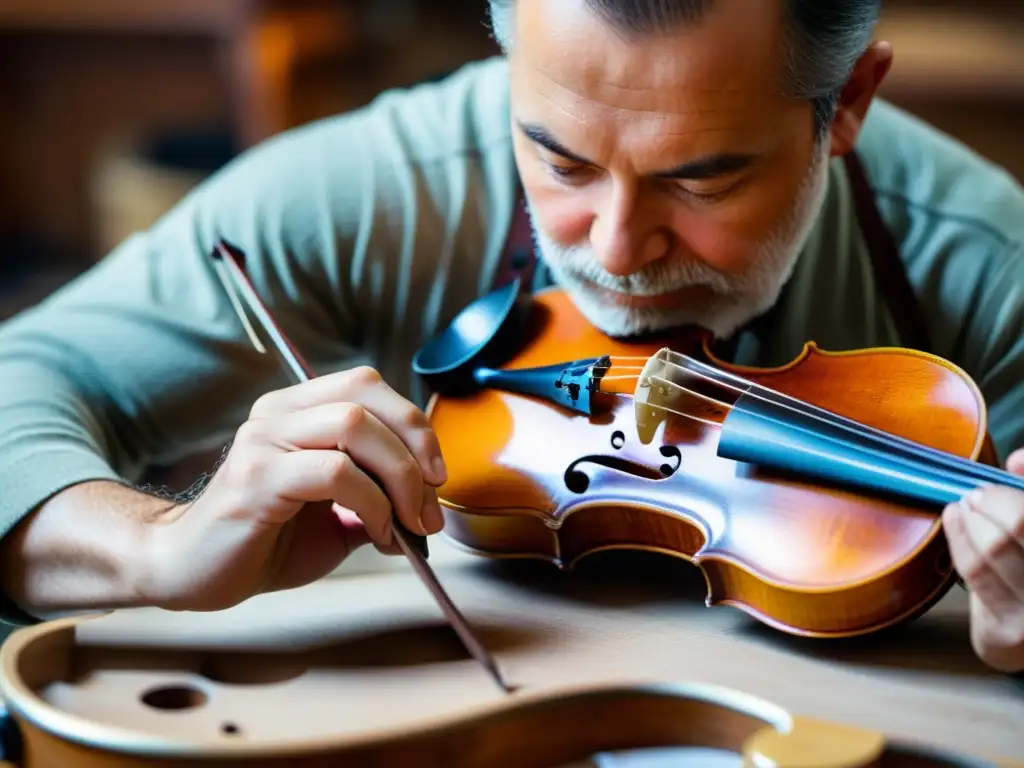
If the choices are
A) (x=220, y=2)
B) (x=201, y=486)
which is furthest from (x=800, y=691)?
(x=220, y=2)

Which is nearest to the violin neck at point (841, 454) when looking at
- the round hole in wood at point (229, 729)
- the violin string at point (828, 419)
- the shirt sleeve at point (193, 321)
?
the violin string at point (828, 419)

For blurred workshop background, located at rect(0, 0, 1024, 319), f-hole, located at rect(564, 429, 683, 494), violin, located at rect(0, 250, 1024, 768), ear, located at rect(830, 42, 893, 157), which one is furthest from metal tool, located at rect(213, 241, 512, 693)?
blurred workshop background, located at rect(0, 0, 1024, 319)

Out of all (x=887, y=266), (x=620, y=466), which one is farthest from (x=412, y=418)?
(x=887, y=266)

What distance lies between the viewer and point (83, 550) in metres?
0.74

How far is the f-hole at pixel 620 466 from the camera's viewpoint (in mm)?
738

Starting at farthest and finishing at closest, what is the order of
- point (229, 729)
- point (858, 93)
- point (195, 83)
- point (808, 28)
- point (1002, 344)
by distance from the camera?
point (195, 83) < point (1002, 344) < point (858, 93) < point (808, 28) < point (229, 729)

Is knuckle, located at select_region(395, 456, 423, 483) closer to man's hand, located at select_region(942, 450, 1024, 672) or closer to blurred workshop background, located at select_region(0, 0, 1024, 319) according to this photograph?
man's hand, located at select_region(942, 450, 1024, 672)

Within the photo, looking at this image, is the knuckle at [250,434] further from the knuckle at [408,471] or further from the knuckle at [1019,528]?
the knuckle at [1019,528]

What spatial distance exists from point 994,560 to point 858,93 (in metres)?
0.43

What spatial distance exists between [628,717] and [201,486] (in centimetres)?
28

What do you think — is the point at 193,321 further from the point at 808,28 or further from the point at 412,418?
the point at 808,28

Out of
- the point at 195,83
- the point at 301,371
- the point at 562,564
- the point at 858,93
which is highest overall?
the point at 858,93

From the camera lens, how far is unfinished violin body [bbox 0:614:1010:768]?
1.75ft

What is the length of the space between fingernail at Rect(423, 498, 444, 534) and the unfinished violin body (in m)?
0.07
